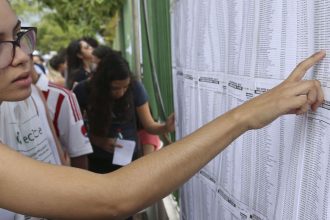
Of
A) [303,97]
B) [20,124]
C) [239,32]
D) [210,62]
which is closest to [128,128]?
[20,124]

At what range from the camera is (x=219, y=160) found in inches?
51.9

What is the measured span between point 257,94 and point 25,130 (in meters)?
0.91

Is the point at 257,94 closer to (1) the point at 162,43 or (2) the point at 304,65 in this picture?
(2) the point at 304,65

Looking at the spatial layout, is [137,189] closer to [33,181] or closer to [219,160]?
[33,181]

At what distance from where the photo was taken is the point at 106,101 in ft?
9.31

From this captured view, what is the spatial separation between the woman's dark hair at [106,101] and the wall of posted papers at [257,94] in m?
1.29

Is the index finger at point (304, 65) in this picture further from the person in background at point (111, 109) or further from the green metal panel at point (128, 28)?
the green metal panel at point (128, 28)

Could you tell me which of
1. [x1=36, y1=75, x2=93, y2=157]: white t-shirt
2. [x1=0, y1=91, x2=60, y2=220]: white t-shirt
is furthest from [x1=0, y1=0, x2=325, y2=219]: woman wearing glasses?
[x1=36, y1=75, x2=93, y2=157]: white t-shirt

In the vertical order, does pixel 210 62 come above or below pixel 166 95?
above

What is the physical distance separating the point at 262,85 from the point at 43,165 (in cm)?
Answer: 49

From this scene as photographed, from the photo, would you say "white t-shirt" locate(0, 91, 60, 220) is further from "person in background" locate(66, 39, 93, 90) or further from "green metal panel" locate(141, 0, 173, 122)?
"person in background" locate(66, 39, 93, 90)

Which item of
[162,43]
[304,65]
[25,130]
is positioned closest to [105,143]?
[162,43]

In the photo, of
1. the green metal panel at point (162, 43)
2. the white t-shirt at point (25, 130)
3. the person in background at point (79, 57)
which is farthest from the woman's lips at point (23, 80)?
the person in background at point (79, 57)

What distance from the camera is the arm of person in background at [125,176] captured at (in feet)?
2.88
